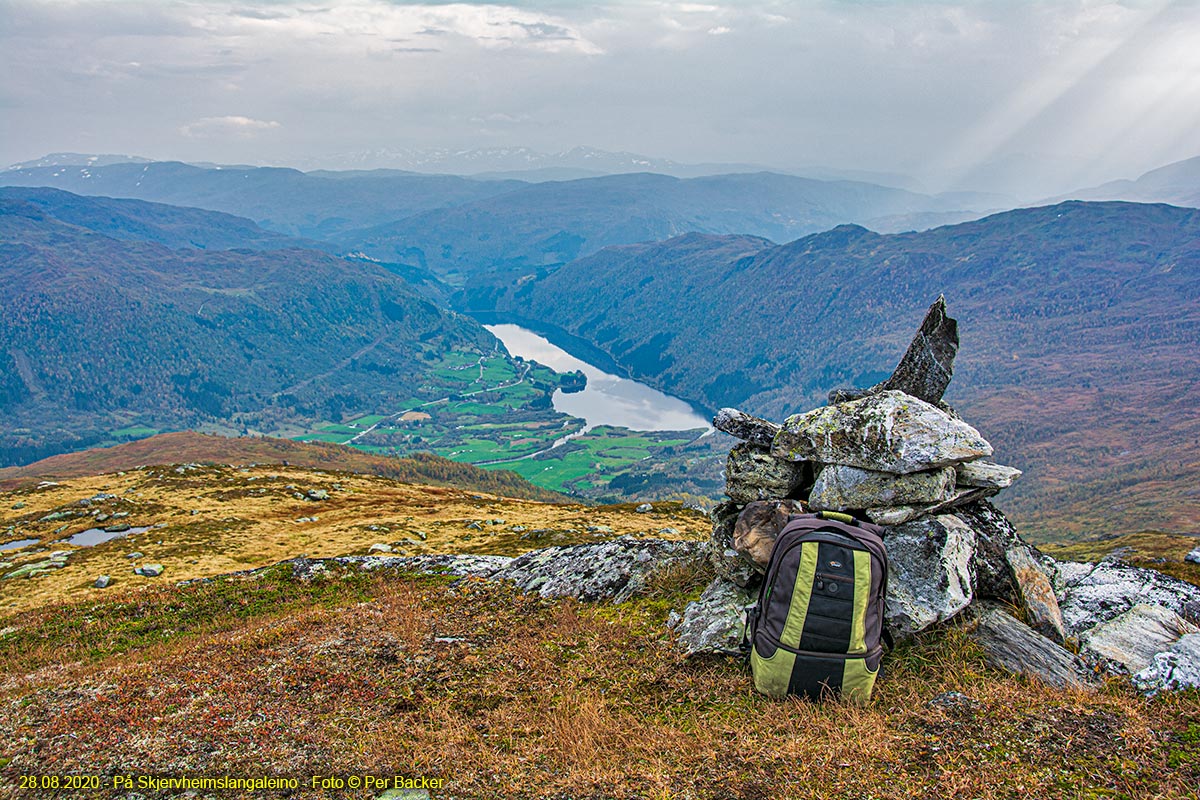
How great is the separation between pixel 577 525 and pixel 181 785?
32339mm

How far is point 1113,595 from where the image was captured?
15883 mm

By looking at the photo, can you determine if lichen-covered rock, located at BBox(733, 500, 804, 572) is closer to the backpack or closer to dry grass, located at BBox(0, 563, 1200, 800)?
dry grass, located at BBox(0, 563, 1200, 800)

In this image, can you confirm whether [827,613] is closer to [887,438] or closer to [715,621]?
[715,621]

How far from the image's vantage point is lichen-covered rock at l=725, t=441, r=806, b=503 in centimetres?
1670

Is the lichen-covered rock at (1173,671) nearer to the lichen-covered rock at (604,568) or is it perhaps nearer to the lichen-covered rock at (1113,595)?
the lichen-covered rock at (1113,595)

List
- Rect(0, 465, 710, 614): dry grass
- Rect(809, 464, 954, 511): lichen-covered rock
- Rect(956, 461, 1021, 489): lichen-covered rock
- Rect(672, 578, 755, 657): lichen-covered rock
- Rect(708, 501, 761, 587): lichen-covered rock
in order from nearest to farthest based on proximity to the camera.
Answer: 1. Rect(672, 578, 755, 657): lichen-covered rock
2. Rect(809, 464, 954, 511): lichen-covered rock
3. Rect(956, 461, 1021, 489): lichen-covered rock
4. Rect(708, 501, 761, 587): lichen-covered rock
5. Rect(0, 465, 710, 614): dry grass

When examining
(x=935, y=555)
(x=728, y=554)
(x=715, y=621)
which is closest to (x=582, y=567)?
(x=728, y=554)

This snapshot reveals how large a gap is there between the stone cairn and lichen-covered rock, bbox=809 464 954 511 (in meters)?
0.03

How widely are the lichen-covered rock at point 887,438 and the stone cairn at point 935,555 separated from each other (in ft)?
0.10

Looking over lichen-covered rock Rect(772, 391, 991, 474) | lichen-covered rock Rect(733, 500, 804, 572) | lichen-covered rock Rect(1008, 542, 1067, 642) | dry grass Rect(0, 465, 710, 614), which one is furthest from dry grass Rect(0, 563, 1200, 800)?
dry grass Rect(0, 465, 710, 614)

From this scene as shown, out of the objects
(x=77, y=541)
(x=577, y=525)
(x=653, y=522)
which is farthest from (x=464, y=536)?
(x=77, y=541)

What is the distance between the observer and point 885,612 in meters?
13.6

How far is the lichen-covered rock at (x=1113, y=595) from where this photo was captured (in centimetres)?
1522

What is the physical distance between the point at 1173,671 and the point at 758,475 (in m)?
8.75
